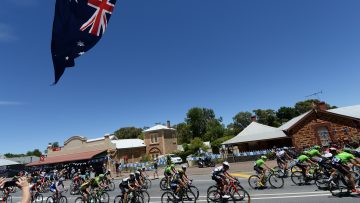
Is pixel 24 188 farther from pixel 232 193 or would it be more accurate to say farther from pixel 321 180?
pixel 321 180

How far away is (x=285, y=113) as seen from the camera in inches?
3391

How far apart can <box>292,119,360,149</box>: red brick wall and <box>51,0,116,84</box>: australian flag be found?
103 feet

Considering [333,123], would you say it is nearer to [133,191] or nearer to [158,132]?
[133,191]

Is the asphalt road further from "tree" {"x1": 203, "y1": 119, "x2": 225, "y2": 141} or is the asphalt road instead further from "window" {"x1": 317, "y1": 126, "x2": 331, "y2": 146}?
"tree" {"x1": 203, "y1": 119, "x2": 225, "y2": 141}

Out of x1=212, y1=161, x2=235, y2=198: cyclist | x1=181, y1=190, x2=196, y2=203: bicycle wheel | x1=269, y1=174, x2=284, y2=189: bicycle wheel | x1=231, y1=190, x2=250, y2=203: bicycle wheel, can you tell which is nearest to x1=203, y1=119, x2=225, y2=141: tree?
x1=269, y1=174, x2=284, y2=189: bicycle wheel

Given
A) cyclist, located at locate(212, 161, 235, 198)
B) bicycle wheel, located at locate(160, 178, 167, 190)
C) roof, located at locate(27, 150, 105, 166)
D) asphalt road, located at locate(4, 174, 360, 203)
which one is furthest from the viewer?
roof, located at locate(27, 150, 105, 166)

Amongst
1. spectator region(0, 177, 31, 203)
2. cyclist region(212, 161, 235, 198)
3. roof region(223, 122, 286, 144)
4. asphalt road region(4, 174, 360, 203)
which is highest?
roof region(223, 122, 286, 144)

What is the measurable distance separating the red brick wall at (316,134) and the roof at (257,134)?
2.04 m

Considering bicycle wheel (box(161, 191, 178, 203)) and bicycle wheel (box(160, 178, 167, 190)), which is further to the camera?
bicycle wheel (box(160, 178, 167, 190))

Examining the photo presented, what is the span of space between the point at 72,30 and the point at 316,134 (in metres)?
32.5

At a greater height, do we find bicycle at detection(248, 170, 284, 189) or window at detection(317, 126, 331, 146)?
window at detection(317, 126, 331, 146)

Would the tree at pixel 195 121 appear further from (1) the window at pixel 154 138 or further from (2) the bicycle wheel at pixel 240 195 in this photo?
(2) the bicycle wheel at pixel 240 195

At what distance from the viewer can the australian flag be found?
674cm

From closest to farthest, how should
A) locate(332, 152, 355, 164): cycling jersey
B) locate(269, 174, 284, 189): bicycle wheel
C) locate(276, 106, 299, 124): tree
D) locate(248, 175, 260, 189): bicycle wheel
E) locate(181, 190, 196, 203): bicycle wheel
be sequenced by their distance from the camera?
locate(332, 152, 355, 164): cycling jersey → locate(181, 190, 196, 203): bicycle wheel → locate(269, 174, 284, 189): bicycle wheel → locate(248, 175, 260, 189): bicycle wheel → locate(276, 106, 299, 124): tree
